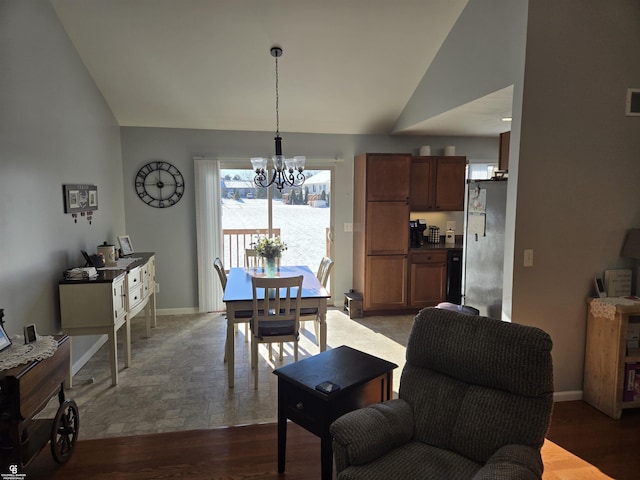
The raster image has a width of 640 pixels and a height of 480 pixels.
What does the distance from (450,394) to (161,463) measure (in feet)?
5.79

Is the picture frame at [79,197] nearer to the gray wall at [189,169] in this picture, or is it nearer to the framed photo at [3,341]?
the gray wall at [189,169]

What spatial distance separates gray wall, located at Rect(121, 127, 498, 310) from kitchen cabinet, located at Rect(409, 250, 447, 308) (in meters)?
0.97

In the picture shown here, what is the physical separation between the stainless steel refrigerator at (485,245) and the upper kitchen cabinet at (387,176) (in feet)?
4.96

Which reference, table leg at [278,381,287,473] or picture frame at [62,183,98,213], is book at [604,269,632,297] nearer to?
table leg at [278,381,287,473]

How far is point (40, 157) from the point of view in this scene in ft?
10.5

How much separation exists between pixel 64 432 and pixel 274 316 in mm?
1586

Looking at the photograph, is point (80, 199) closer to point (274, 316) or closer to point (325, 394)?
point (274, 316)

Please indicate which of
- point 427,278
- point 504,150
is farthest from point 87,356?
point 504,150

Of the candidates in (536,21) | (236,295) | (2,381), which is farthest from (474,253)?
(2,381)

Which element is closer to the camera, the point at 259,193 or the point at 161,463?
the point at 161,463

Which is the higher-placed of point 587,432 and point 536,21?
point 536,21

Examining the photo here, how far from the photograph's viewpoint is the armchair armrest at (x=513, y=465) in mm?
1517

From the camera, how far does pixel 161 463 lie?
2.45 m

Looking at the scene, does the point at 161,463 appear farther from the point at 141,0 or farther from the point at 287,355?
the point at 141,0
